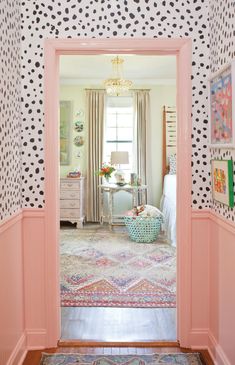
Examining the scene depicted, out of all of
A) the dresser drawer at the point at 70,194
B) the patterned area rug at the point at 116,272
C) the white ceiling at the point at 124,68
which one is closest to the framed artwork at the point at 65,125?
the white ceiling at the point at 124,68

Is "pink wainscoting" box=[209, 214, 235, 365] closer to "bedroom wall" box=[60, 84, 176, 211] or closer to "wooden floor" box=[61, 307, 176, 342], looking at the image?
"wooden floor" box=[61, 307, 176, 342]

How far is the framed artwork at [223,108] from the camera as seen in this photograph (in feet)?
8.18

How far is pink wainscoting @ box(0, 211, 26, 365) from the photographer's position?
2.63 meters

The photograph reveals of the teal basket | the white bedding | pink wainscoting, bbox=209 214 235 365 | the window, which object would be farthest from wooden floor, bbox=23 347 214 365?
the window

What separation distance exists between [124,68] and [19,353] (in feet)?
17.1

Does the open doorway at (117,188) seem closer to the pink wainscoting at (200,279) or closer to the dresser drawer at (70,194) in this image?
the dresser drawer at (70,194)

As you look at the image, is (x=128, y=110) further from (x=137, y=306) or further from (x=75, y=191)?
(x=137, y=306)

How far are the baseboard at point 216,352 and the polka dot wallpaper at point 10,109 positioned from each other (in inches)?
64.0

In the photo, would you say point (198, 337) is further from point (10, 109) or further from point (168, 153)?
point (168, 153)

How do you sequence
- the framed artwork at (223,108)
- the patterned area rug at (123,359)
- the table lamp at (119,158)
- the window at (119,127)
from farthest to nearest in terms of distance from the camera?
the window at (119,127), the table lamp at (119,158), the patterned area rug at (123,359), the framed artwork at (223,108)

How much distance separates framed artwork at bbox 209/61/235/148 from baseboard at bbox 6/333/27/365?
1873 millimetres

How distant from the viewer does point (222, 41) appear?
2.77 metres

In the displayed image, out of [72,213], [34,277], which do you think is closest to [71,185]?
[72,213]

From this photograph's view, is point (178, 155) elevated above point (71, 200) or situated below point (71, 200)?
above
